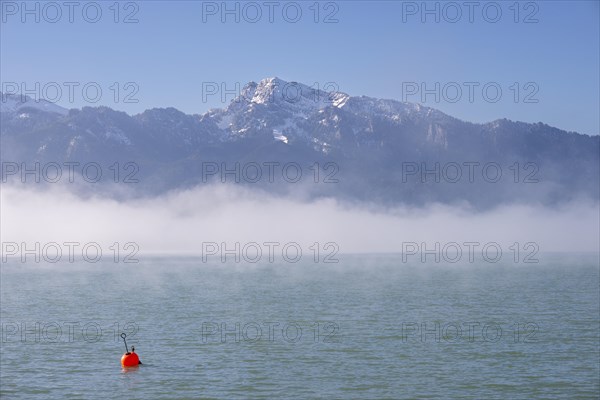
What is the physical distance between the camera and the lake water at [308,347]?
6253 centimetres

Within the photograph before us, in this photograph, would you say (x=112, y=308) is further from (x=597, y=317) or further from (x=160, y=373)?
(x=597, y=317)

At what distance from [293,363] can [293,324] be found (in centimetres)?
3078

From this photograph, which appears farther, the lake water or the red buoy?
the red buoy

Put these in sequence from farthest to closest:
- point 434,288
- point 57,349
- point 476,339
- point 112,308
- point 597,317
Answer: point 434,288 → point 112,308 → point 597,317 → point 476,339 → point 57,349

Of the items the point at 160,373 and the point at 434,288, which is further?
the point at 434,288

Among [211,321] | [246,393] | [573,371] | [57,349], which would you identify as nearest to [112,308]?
[211,321]

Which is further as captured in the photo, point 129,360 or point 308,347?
point 308,347

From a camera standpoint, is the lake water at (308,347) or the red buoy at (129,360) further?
the red buoy at (129,360)

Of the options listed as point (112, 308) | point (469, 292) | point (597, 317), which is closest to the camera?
point (597, 317)

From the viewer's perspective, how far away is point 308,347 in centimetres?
8150

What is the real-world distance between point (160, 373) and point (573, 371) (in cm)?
3639

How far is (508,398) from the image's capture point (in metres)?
58.8

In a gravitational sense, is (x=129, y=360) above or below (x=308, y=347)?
above

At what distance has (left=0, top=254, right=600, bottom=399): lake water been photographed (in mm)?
62531
